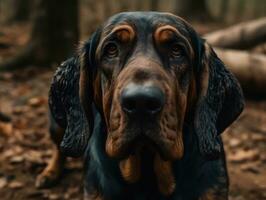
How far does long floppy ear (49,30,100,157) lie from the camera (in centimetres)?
419

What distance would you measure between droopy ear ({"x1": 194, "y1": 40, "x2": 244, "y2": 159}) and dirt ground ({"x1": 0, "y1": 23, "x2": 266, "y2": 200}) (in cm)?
164

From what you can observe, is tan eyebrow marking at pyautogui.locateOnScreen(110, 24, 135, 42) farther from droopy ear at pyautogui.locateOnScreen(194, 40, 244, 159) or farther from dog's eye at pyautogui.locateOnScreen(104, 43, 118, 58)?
droopy ear at pyautogui.locateOnScreen(194, 40, 244, 159)

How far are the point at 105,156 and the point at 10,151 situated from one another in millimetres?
2554

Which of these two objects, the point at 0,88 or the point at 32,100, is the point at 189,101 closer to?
the point at 32,100

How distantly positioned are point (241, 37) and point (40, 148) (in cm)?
476

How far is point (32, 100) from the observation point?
7836mm

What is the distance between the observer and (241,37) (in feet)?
32.6

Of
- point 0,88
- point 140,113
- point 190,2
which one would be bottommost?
point 190,2

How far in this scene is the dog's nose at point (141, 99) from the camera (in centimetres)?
328

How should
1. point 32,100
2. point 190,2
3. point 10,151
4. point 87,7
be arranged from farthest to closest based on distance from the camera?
point 190,2 < point 87,7 < point 32,100 < point 10,151

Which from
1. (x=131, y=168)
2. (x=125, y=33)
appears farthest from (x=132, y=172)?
(x=125, y=33)

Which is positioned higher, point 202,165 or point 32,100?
point 202,165

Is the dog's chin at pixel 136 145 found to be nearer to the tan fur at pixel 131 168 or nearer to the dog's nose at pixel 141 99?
the dog's nose at pixel 141 99

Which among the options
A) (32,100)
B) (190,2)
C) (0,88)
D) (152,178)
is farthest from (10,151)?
(190,2)
